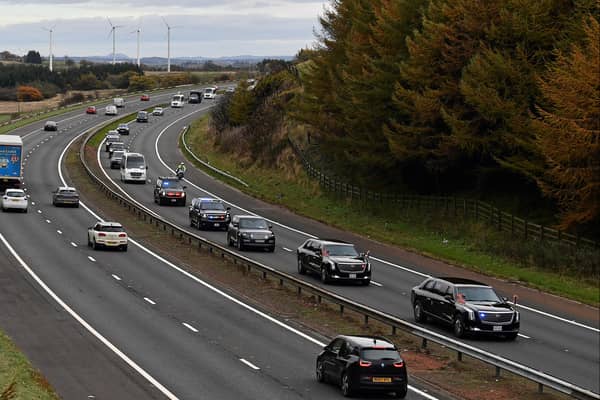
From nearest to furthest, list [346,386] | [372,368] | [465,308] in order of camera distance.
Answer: [372,368] → [346,386] → [465,308]

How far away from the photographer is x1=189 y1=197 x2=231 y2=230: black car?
190ft

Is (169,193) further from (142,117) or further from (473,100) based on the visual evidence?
(142,117)

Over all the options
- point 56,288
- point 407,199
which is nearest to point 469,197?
point 407,199

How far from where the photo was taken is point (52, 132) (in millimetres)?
129750

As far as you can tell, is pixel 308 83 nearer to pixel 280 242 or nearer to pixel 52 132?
pixel 280 242

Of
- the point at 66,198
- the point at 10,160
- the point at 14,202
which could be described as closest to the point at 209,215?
the point at 14,202

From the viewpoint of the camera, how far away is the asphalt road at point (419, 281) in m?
28.5

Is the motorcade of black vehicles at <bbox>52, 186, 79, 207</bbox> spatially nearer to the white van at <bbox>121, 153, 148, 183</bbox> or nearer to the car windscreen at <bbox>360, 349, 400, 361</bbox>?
the white van at <bbox>121, 153, 148, 183</bbox>

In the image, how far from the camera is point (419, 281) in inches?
1678

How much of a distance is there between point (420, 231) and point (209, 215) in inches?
439

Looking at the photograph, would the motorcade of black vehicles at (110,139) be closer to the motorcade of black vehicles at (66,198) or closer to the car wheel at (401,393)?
the motorcade of black vehicles at (66,198)

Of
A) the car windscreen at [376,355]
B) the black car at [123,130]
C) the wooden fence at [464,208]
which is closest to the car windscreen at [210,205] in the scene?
the wooden fence at [464,208]

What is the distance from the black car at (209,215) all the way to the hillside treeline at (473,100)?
1011 centimetres

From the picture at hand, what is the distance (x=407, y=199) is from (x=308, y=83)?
22456 millimetres
